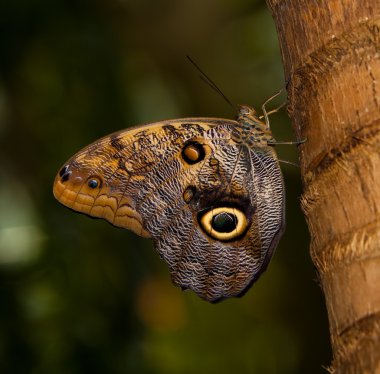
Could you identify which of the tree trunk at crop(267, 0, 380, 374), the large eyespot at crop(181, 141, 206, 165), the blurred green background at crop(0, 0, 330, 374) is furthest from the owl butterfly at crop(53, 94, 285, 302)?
the blurred green background at crop(0, 0, 330, 374)

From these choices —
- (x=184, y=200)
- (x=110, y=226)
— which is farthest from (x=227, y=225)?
(x=110, y=226)

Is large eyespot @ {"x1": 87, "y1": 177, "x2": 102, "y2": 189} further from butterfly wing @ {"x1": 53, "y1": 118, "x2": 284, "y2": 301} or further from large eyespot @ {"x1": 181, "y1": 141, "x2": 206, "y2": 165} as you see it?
large eyespot @ {"x1": 181, "y1": 141, "x2": 206, "y2": 165}

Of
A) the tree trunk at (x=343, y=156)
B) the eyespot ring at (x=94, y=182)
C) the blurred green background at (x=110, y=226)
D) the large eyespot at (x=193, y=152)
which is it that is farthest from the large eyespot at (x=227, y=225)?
the blurred green background at (x=110, y=226)

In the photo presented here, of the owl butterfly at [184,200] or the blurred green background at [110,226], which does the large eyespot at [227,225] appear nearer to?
the owl butterfly at [184,200]

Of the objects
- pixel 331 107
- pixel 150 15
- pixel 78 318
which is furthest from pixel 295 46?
pixel 150 15

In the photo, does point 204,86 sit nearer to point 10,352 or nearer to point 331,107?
point 10,352

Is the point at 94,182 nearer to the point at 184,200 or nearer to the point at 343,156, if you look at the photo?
the point at 184,200

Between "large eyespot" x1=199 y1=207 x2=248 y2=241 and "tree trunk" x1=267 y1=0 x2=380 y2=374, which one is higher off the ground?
"tree trunk" x1=267 y1=0 x2=380 y2=374
